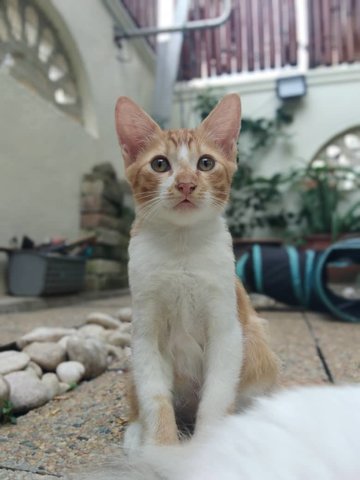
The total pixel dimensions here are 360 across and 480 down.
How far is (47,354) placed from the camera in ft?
3.85

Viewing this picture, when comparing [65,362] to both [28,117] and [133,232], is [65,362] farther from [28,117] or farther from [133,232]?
[28,117]

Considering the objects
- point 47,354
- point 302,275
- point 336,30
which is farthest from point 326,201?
point 47,354

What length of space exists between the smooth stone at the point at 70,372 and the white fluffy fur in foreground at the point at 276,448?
0.58 meters

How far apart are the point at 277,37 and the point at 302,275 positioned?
271 cm

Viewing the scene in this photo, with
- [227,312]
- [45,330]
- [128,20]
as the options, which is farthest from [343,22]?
[227,312]

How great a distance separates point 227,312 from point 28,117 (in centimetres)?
187

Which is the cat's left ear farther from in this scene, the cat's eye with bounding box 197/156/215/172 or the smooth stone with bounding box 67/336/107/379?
the smooth stone with bounding box 67/336/107/379

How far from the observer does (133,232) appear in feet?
2.64

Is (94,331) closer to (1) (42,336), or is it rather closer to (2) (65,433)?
(1) (42,336)

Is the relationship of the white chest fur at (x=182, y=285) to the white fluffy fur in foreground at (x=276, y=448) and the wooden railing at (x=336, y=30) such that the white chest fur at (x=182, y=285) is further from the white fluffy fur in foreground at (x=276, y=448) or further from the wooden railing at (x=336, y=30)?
the wooden railing at (x=336, y=30)

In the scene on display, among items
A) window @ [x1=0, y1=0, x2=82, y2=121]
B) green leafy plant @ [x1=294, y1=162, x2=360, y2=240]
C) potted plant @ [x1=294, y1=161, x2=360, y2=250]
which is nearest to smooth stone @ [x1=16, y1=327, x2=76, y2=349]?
window @ [x1=0, y1=0, x2=82, y2=121]

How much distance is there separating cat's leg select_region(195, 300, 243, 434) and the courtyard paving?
0.16m

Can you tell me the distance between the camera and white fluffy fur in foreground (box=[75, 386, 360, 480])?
429 mm

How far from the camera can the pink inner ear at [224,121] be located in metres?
0.81
